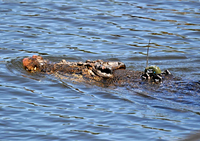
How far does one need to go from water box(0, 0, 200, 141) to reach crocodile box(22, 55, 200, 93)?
0.16 m

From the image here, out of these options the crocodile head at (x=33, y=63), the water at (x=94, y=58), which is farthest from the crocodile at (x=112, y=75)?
the water at (x=94, y=58)

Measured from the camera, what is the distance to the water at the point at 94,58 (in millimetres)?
6785

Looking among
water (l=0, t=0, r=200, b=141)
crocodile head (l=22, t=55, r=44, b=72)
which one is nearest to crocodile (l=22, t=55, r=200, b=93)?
crocodile head (l=22, t=55, r=44, b=72)

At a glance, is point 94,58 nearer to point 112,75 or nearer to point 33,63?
point 33,63

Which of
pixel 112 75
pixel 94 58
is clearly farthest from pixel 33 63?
pixel 94 58

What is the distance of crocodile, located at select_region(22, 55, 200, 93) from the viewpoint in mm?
7820

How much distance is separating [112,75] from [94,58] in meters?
2.78

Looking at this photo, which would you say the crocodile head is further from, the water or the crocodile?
the water

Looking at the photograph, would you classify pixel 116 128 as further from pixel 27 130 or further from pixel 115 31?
pixel 115 31

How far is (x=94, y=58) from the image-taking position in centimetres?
1119

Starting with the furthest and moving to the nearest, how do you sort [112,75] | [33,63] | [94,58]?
[94,58] < [33,63] < [112,75]

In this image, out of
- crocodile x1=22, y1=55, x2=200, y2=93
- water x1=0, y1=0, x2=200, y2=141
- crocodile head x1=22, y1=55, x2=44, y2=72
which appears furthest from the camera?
crocodile head x1=22, y1=55, x2=44, y2=72

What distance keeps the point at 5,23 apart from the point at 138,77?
748 centimetres

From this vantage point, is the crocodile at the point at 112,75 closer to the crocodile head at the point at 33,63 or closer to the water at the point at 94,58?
the crocodile head at the point at 33,63
